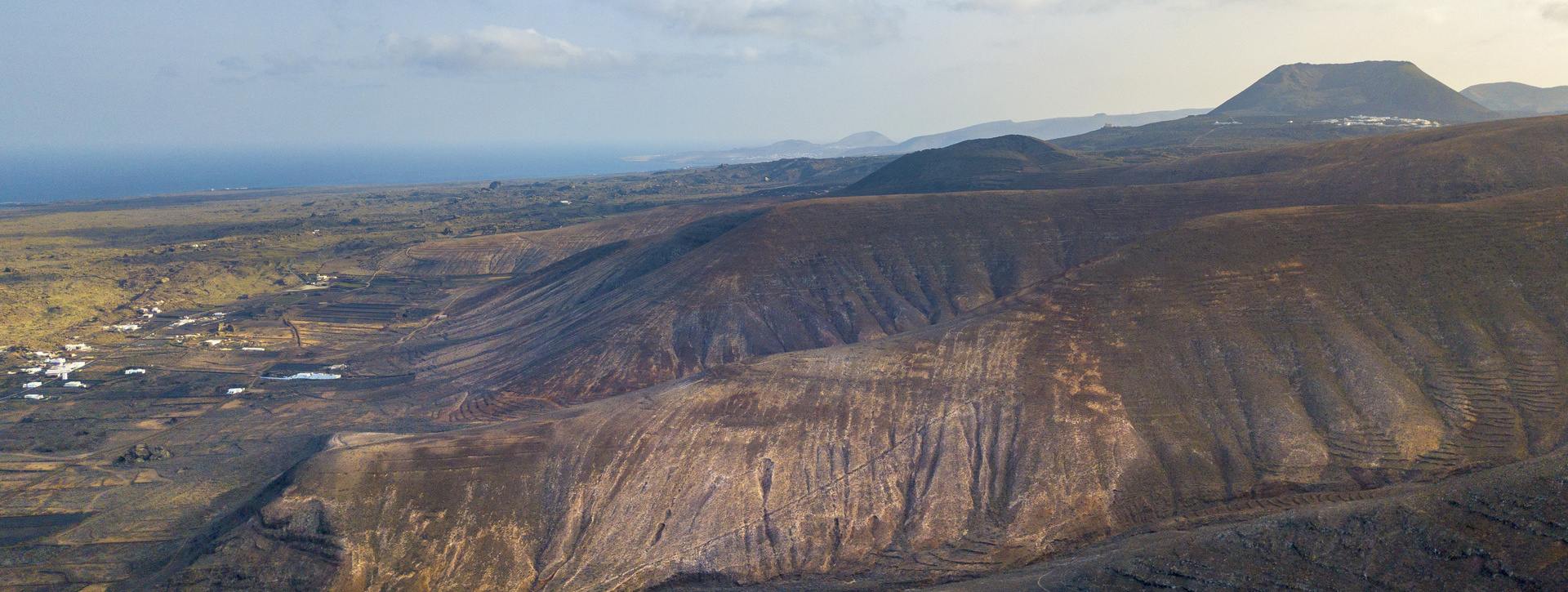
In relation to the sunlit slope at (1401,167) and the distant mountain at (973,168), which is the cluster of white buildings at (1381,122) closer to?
the distant mountain at (973,168)

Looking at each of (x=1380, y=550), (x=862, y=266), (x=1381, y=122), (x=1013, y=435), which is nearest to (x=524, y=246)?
(x=862, y=266)

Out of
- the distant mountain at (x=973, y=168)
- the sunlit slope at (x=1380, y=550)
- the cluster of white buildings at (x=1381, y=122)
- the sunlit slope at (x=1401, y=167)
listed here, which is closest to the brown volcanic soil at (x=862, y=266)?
the sunlit slope at (x=1401, y=167)

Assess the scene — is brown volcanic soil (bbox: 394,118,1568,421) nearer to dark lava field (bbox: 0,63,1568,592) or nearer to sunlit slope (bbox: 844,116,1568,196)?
sunlit slope (bbox: 844,116,1568,196)

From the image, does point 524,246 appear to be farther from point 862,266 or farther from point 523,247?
point 862,266

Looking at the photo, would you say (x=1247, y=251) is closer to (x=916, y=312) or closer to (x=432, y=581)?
(x=916, y=312)

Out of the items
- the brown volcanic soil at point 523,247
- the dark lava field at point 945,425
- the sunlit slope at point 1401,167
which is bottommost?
the dark lava field at point 945,425
